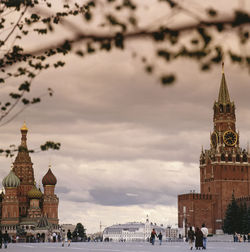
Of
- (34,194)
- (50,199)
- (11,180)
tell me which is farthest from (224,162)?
(11,180)

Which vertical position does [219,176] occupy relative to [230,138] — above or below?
below

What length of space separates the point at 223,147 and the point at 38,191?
40888 mm

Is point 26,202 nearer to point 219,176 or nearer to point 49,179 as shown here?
point 49,179

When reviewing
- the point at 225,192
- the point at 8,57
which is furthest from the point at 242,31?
the point at 225,192

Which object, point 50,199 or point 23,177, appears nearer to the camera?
point 50,199

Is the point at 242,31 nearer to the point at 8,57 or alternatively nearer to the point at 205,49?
the point at 205,49

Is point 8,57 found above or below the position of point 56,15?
below

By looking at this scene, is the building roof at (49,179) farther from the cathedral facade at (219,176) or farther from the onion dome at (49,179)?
the cathedral facade at (219,176)

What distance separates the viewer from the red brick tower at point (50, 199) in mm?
122938

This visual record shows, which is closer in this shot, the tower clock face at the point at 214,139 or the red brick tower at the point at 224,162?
the red brick tower at the point at 224,162

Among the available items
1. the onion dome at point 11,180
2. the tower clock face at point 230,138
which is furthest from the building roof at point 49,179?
the tower clock face at point 230,138

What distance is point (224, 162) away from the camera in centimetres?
11994

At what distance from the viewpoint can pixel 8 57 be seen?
374 inches

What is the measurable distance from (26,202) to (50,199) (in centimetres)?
549
